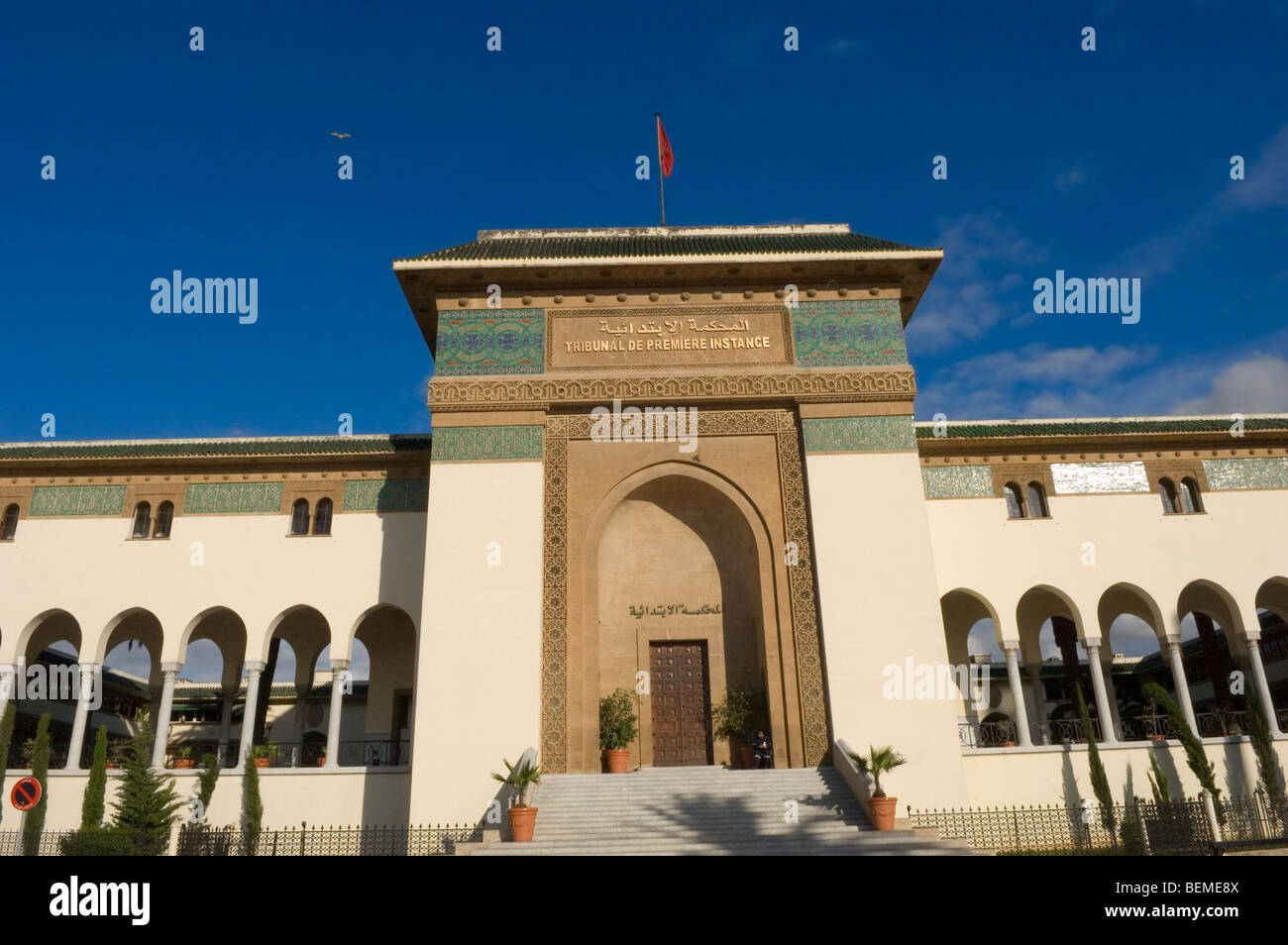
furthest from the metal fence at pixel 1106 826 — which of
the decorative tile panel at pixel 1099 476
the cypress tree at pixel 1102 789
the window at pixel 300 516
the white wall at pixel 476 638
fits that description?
the window at pixel 300 516

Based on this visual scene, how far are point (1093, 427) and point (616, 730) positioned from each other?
11.1 meters

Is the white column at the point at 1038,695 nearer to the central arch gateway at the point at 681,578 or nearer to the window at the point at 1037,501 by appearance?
the window at the point at 1037,501

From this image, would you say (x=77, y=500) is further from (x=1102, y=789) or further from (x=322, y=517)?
(x=1102, y=789)

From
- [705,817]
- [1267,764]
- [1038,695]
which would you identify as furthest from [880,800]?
[1038,695]

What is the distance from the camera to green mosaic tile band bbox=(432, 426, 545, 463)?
50.5ft

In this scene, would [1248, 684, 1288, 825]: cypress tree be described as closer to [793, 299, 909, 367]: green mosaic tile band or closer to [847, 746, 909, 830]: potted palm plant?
[847, 746, 909, 830]: potted palm plant

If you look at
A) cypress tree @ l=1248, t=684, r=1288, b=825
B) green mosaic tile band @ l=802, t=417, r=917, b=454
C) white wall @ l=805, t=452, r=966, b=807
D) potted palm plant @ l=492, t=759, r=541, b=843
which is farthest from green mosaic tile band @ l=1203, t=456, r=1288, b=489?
potted palm plant @ l=492, t=759, r=541, b=843

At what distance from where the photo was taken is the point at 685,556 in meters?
16.5

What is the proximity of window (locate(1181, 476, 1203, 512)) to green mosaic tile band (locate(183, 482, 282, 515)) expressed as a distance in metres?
Answer: 17.5

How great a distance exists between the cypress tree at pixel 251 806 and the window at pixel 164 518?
4869 mm

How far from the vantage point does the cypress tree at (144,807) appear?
44.6 feet

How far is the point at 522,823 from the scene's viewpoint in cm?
1162
